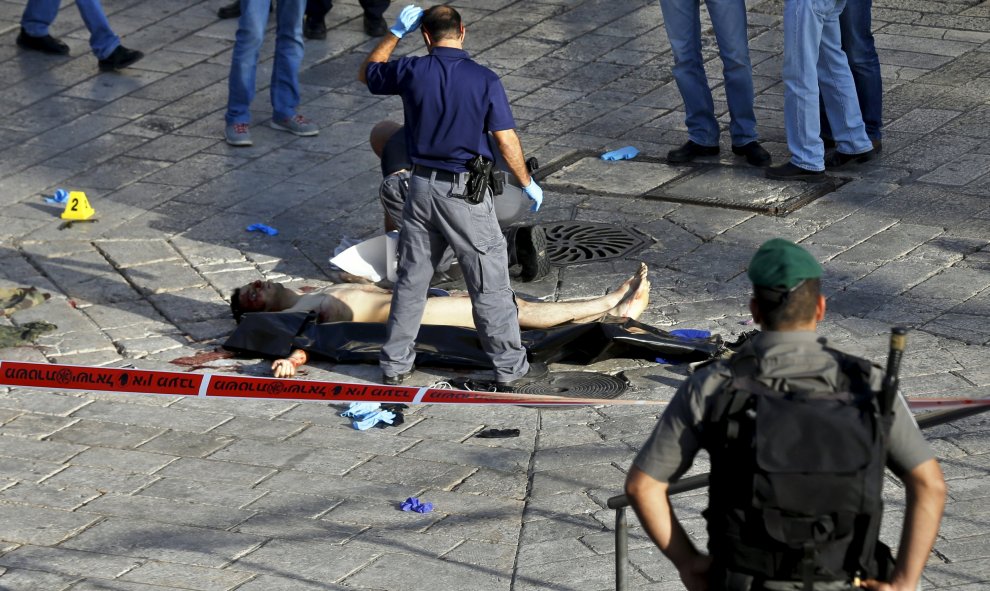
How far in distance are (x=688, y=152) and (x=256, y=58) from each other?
2946 mm

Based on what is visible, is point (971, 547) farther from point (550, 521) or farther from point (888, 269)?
point (888, 269)

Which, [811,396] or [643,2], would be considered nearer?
[811,396]

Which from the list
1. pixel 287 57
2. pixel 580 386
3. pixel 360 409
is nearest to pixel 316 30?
pixel 287 57

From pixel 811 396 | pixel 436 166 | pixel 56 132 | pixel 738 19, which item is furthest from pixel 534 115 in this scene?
pixel 811 396

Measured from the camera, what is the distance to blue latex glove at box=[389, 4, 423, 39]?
20.8ft

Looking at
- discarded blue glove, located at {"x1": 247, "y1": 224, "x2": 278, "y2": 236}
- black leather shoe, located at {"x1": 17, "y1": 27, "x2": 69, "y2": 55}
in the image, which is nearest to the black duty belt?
discarded blue glove, located at {"x1": 247, "y1": 224, "x2": 278, "y2": 236}

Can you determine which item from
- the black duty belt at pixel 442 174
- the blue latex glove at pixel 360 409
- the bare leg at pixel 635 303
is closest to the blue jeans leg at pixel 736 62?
the bare leg at pixel 635 303

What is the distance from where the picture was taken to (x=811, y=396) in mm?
2902

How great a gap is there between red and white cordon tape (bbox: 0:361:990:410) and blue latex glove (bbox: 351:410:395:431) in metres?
0.15

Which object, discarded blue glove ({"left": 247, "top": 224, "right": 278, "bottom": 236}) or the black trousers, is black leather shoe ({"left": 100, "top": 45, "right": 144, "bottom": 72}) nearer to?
the black trousers

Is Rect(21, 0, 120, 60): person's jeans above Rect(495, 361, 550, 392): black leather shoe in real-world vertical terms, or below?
above

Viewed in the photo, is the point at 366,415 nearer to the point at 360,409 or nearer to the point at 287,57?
the point at 360,409

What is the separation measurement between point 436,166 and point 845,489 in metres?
3.42

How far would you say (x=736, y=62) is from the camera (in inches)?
348
